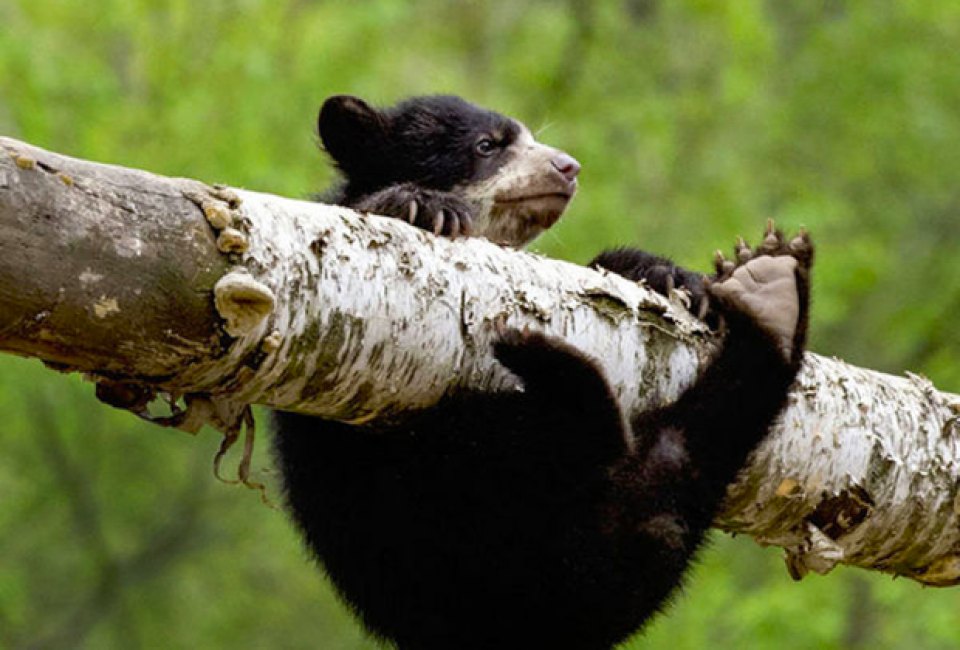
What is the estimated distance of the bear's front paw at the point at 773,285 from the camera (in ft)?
14.8

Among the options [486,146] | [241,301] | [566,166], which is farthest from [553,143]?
[241,301]

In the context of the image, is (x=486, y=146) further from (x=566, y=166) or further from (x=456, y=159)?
(x=566, y=166)

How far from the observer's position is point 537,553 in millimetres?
4195

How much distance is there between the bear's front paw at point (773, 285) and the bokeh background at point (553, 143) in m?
5.61

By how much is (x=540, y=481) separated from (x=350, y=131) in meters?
2.04

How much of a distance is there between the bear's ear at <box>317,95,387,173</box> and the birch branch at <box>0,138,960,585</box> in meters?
1.66

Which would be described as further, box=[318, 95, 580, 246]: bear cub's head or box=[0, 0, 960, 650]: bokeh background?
box=[0, 0, 960, 650]: bokeh background

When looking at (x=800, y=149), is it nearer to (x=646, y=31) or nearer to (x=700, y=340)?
(x=646, y=31)

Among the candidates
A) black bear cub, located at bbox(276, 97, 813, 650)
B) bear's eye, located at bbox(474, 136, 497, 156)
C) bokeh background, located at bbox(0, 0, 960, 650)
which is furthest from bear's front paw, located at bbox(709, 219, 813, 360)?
bokeh background, located at bbox(0, 0, 960, 650)

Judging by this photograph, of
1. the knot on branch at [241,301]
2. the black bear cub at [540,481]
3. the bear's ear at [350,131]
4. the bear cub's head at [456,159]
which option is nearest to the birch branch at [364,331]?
the knot on branch at [241,301]

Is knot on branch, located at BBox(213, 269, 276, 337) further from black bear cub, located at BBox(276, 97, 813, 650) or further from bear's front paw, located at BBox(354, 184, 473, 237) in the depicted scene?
bear's front paw, located at BBox(354, 184, 473, 237)

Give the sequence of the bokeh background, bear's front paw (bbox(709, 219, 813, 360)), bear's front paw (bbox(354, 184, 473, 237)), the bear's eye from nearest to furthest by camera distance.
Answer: bear's front paw (bbox(354, 184, 473, 237)) → bear's front paw (bbox(709, 219, 813, 360)) → the bear's eye → the bokeh background

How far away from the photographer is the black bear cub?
411cm

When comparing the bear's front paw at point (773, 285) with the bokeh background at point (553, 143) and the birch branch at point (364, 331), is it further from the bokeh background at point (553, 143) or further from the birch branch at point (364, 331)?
the bokeh background at point (553, 143)
